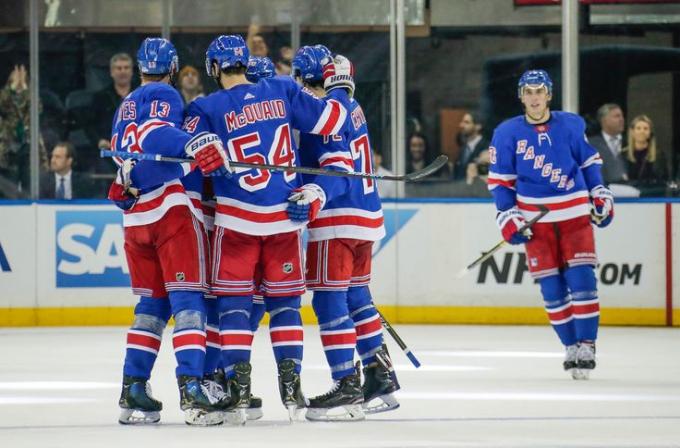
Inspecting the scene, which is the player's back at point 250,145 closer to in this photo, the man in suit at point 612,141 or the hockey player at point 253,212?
the hockey player at point 253,212

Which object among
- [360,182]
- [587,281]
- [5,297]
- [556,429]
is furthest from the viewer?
[5,297]

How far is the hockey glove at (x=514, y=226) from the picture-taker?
29.4 feet

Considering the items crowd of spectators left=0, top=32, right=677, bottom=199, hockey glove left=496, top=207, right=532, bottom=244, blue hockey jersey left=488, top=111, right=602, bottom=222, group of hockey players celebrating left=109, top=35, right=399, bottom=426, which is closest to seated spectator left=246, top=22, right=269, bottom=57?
crowd of spectators left=0, top=32, right=677, bottom=199

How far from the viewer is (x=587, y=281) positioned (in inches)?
352

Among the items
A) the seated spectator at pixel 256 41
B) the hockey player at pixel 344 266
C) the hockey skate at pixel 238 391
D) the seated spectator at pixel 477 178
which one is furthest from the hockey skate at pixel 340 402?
the seated spectator at pixel 256 41

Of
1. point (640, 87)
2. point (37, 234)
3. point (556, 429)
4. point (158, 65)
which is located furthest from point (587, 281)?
point (37, 234)

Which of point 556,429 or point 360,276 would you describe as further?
point 360,276

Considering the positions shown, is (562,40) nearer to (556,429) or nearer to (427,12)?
(427,12)

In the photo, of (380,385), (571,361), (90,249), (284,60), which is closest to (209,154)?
(380,385)

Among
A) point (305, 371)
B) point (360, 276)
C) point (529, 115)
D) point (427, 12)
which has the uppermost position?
point (427, 12)

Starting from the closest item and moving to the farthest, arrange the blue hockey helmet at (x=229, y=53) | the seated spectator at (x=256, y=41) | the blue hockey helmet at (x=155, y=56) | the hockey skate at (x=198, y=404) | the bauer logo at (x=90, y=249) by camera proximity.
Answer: the hockey skate at (x=198, y=404)
the blue hockey helmet at (x=229, y=53)
the blue hockey helmet at (x=155, y=56)
the bauer logo at (x=90, y=249)
the seated spectator at (x=256, y=41)

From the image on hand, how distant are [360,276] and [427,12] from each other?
5.60 metres

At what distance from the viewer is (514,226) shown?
8.96m

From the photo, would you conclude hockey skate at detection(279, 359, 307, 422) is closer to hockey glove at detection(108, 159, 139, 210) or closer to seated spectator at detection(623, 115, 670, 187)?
hockey glove at detection(108, 159, 139, 210)
